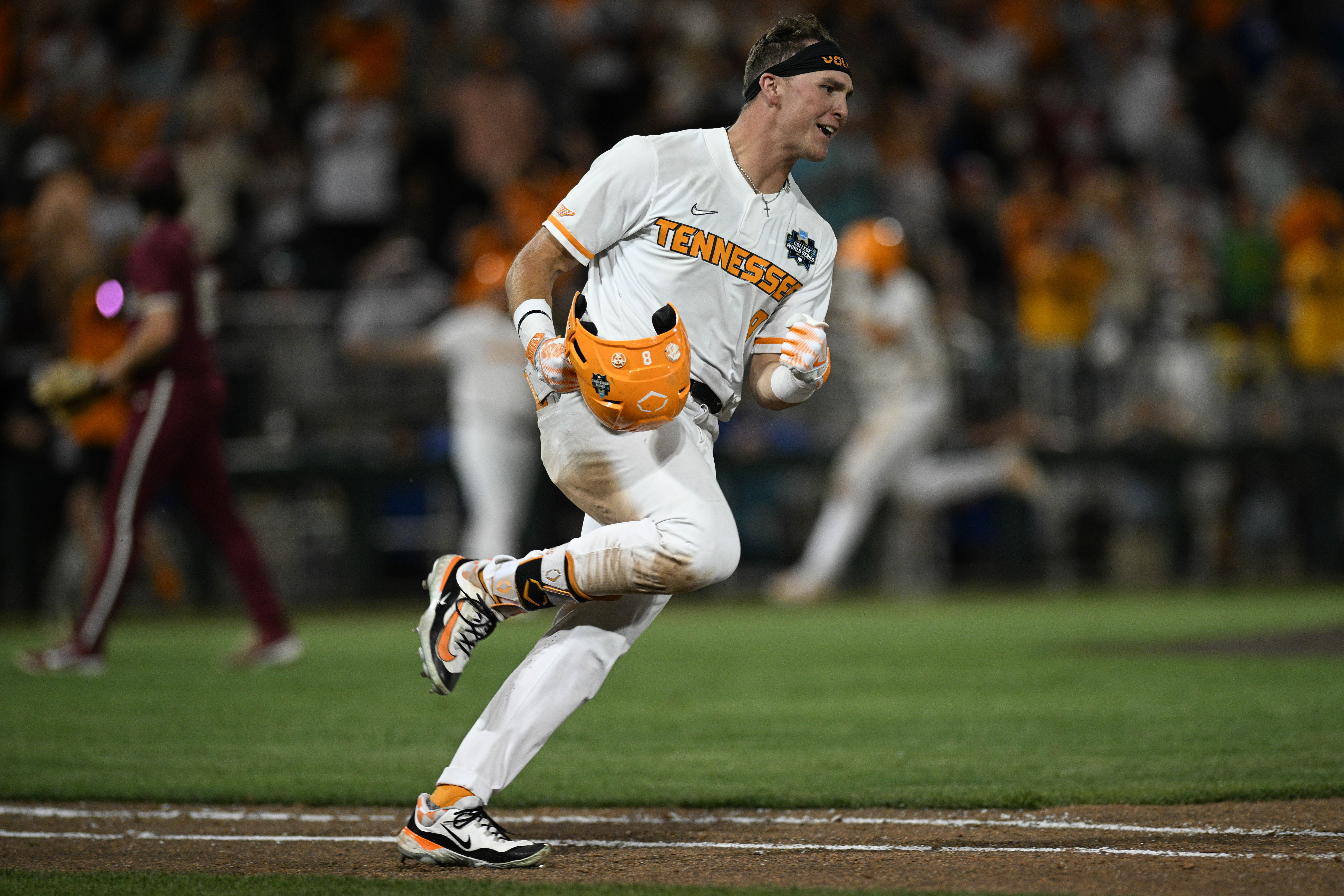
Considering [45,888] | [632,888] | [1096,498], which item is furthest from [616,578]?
[1096,498]

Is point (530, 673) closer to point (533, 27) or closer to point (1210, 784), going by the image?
point (1210, 784)

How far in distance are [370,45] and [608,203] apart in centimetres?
1291

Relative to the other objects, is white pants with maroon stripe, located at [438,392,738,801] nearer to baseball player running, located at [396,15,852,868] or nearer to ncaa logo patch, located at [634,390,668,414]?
baseball player running, located at [396,15,852,868]

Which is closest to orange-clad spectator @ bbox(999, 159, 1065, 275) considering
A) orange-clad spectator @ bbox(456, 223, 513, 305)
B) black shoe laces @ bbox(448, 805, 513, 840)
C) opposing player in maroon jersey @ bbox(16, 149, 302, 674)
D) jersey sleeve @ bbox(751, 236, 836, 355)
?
orange-clad spectator @ bbox(456, 223, 513, 305)

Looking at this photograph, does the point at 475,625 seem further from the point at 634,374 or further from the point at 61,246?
the point at 61,246

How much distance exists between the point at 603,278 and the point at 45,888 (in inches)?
92.8

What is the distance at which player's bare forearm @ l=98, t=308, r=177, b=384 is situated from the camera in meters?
8.77

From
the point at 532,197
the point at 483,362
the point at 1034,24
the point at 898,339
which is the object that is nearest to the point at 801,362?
the point at 483,362

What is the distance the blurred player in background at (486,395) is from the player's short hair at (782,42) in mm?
8428

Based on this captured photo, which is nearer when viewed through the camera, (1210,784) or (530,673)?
(530,673)

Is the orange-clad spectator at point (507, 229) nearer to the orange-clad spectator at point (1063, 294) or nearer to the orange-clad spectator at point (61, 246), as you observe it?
the orange-clad spectator at point (61, 246)

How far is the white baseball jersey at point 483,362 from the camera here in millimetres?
13492

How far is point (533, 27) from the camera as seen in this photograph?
1736 centimetres

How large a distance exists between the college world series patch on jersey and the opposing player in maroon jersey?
5.02m
